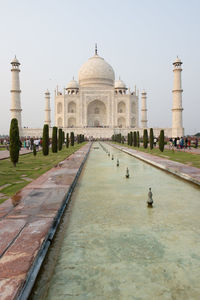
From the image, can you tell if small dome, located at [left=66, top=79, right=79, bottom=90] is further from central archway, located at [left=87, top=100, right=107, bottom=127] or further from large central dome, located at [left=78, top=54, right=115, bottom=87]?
central archway, located at [left=87, top=100, right=107, bottom=127]

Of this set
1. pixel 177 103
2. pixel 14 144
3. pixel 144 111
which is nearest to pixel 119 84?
pixel 144 111

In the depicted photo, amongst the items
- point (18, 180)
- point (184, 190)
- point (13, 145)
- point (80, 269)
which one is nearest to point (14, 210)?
point (80, 269)

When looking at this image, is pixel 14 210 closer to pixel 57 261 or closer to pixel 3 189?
pixel 57 261

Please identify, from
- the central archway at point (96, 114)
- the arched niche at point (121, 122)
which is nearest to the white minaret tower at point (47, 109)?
the central archway at point (96, 114)

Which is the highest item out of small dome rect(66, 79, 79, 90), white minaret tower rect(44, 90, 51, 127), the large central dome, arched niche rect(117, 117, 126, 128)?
the large central dome

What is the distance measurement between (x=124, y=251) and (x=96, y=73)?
4291cm

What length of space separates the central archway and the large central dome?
12.2 feet

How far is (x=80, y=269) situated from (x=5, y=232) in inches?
32.3

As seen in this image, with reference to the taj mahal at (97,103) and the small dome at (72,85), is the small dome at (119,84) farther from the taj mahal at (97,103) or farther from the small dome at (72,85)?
the small dome at (72,85)

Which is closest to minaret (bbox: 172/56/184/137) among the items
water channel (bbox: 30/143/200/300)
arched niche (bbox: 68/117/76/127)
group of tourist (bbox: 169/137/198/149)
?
group of tourist (bbox: 169/137/198/149)

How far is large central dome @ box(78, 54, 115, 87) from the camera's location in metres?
43.0

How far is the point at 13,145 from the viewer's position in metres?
8.12

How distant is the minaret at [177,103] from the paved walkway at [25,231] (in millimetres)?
29259

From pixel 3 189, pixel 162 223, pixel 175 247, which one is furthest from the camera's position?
pixel 3 189
